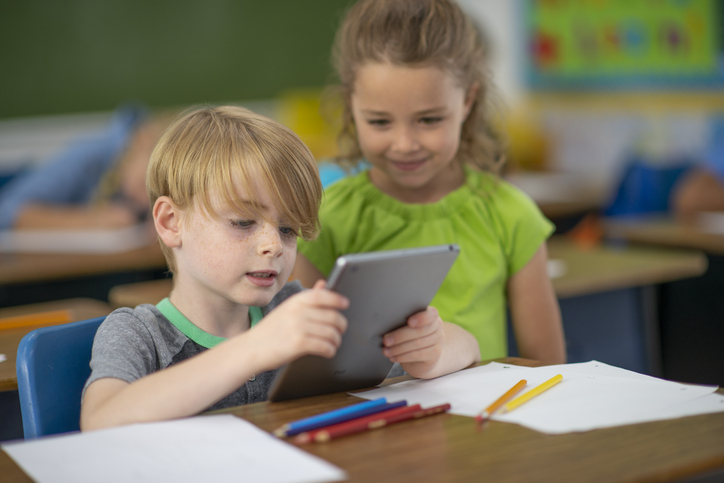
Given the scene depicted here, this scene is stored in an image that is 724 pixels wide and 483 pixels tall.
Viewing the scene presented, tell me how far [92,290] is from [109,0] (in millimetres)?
2745

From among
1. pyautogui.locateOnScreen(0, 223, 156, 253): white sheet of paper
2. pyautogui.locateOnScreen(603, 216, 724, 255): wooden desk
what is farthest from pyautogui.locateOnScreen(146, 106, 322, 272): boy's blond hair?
pyautogui.locateOnScreen(603, 216, 724, 255): wooden desk

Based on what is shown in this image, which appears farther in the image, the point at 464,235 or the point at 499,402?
the point at 464,235

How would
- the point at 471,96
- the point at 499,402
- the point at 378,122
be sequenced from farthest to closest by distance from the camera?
the point at 471,96 < the point at 378,122 < the point at 499,402

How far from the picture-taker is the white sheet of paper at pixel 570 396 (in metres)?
0.79

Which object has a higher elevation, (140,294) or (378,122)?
(378,122)

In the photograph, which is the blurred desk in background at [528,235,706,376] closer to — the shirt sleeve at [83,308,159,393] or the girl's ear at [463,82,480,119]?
the girl's ear at [463,82,480,119]

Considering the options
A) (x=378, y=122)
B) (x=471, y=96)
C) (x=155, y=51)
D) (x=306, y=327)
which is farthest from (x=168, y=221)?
(x=155, y=51)

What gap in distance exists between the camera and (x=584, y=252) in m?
2.35

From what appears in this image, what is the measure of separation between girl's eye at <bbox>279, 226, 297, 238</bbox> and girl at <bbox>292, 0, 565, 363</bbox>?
33 cm

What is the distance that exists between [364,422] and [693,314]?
204 centimetres

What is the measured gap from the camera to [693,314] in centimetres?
252

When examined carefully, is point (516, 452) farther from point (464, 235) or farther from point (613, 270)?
point (613, 270)

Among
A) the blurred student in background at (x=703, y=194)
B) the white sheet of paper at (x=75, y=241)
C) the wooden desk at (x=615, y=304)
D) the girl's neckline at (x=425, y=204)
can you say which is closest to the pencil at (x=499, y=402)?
the girl's neckline at (x=425, y=204)

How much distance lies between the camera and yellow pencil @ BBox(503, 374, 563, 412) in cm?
83
